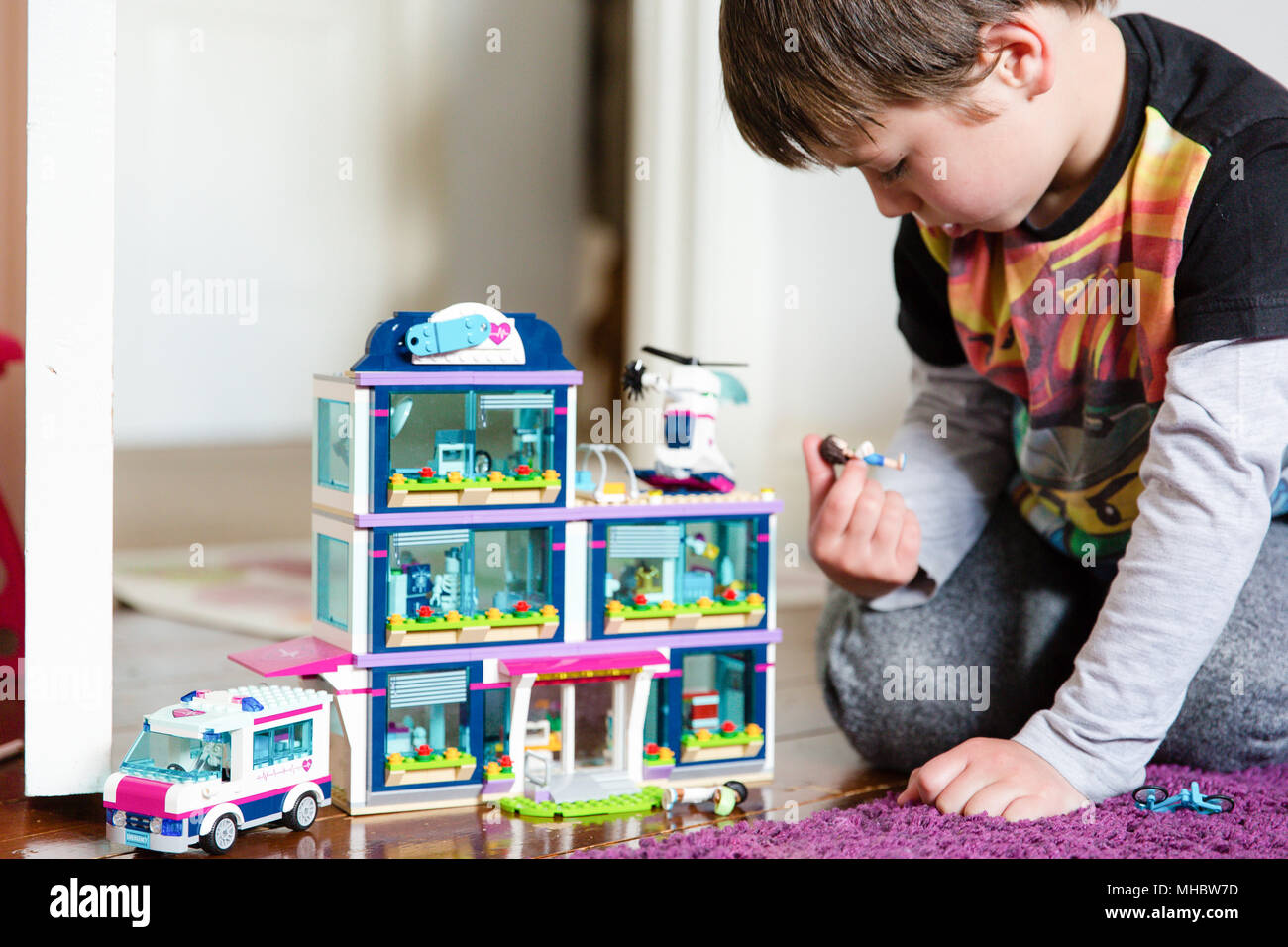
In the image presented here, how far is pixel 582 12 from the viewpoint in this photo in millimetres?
2377

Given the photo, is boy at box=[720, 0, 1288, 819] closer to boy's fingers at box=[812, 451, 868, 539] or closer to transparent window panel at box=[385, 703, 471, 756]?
boy's fingers at box=[812, 451, 868, 539]

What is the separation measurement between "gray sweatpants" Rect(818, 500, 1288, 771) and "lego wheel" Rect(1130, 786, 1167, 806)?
0.09 m

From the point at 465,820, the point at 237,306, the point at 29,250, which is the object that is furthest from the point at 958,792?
the point at 237,306

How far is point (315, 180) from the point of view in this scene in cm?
236

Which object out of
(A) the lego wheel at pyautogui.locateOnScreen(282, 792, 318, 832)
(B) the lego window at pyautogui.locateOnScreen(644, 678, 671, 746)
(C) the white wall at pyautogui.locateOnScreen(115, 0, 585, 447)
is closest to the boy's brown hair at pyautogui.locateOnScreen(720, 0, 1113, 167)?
(B) the lego window at pyautogui.locateOnScreen(644, 678, 671, 746)

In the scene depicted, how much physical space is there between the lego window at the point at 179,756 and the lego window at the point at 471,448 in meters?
0.16

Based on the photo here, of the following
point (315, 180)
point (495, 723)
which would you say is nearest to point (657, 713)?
point (495, 723)

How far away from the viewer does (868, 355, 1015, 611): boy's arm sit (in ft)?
3.20

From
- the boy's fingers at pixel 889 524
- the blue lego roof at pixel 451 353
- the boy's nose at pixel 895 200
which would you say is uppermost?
the boy's nose at pixel 895 200

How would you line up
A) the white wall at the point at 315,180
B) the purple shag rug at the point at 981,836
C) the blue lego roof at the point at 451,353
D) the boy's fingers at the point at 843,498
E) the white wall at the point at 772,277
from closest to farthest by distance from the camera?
the purple shag rug at the point at 981,836, the blue lego roof at the point at 451,353, the boy's fingers at the point at 843,498, the white wall at the point at 772,277, the white wall at the point at 315,180

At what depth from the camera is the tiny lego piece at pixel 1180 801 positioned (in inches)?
30.1

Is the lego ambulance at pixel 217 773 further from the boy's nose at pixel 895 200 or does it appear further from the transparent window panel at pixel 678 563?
the boy's nose at pixel 895 200

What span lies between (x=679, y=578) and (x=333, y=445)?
0.23m

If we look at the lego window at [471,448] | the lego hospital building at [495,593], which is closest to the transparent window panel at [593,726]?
the lego hospital building at [495,593]
